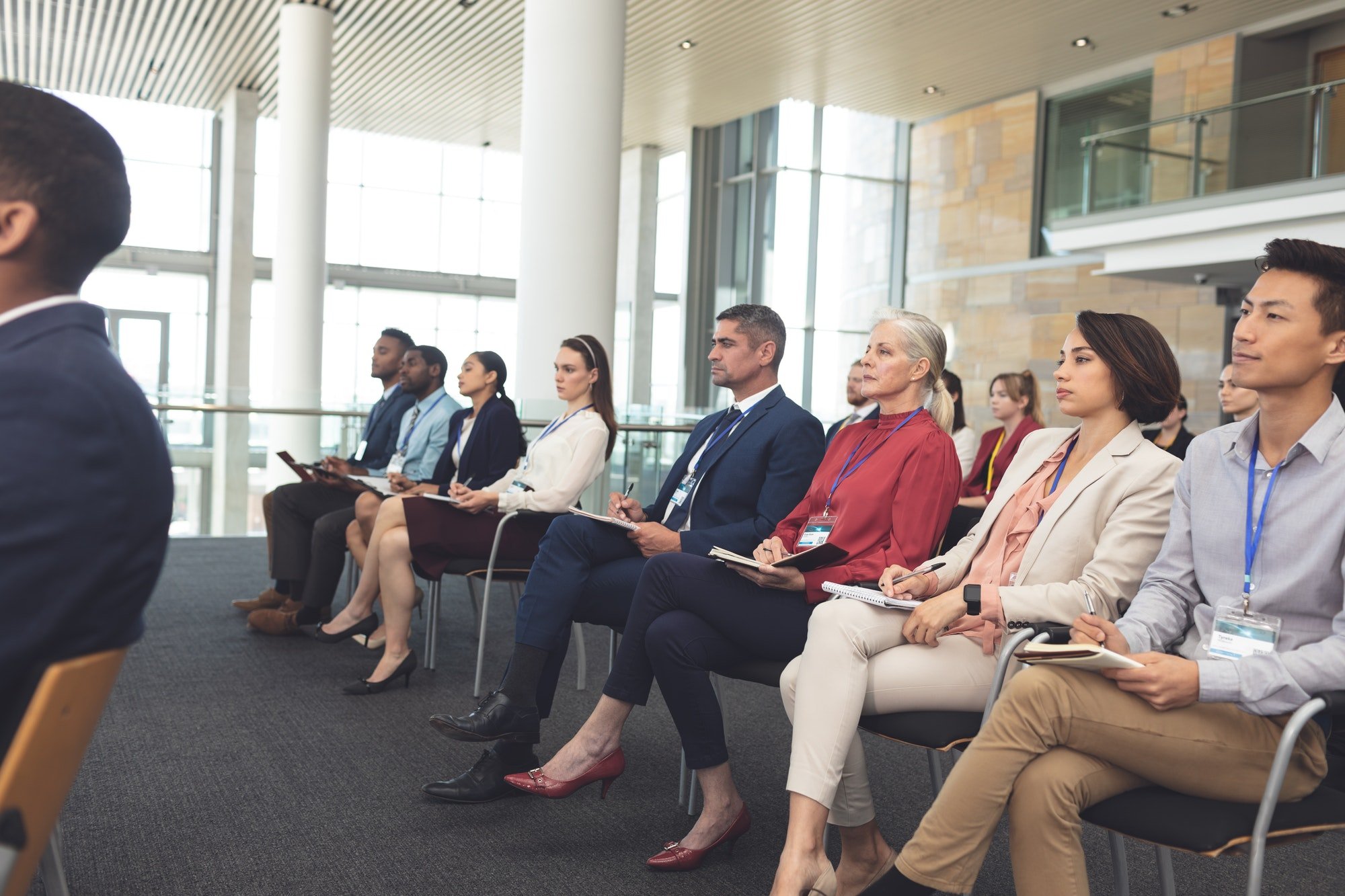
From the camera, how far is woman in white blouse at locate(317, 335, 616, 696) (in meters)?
3.84

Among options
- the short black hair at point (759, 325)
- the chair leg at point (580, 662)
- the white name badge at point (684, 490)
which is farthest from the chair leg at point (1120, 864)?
the chair leg at point (580, 662)

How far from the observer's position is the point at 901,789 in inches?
123

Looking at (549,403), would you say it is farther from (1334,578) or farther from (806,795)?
(1334,578)

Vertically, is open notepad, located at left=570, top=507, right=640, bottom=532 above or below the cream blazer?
below

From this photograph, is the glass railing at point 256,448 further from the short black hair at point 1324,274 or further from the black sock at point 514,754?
the short black hair at point 1324,274

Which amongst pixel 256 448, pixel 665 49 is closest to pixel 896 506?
pixel 256 448

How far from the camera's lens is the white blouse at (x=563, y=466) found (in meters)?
3.80

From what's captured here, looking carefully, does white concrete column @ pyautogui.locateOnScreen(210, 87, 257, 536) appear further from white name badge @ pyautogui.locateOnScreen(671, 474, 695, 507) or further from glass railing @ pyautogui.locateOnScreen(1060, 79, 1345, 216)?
white name badge @ pyautogui.locateOnScreen(671, 474, 695, 507)

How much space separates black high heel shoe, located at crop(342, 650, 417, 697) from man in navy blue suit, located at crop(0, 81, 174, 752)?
9.32 ft

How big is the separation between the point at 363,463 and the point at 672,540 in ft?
9.22

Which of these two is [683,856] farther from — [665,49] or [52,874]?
[665,49]

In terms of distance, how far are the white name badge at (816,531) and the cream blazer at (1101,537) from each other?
46 centimetres

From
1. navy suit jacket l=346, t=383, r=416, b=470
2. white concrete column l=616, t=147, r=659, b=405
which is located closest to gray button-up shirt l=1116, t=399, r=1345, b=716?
navy suit jacket l=346, t=383, r=416, b=470

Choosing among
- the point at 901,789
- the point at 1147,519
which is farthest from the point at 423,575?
the point at 1147,519
